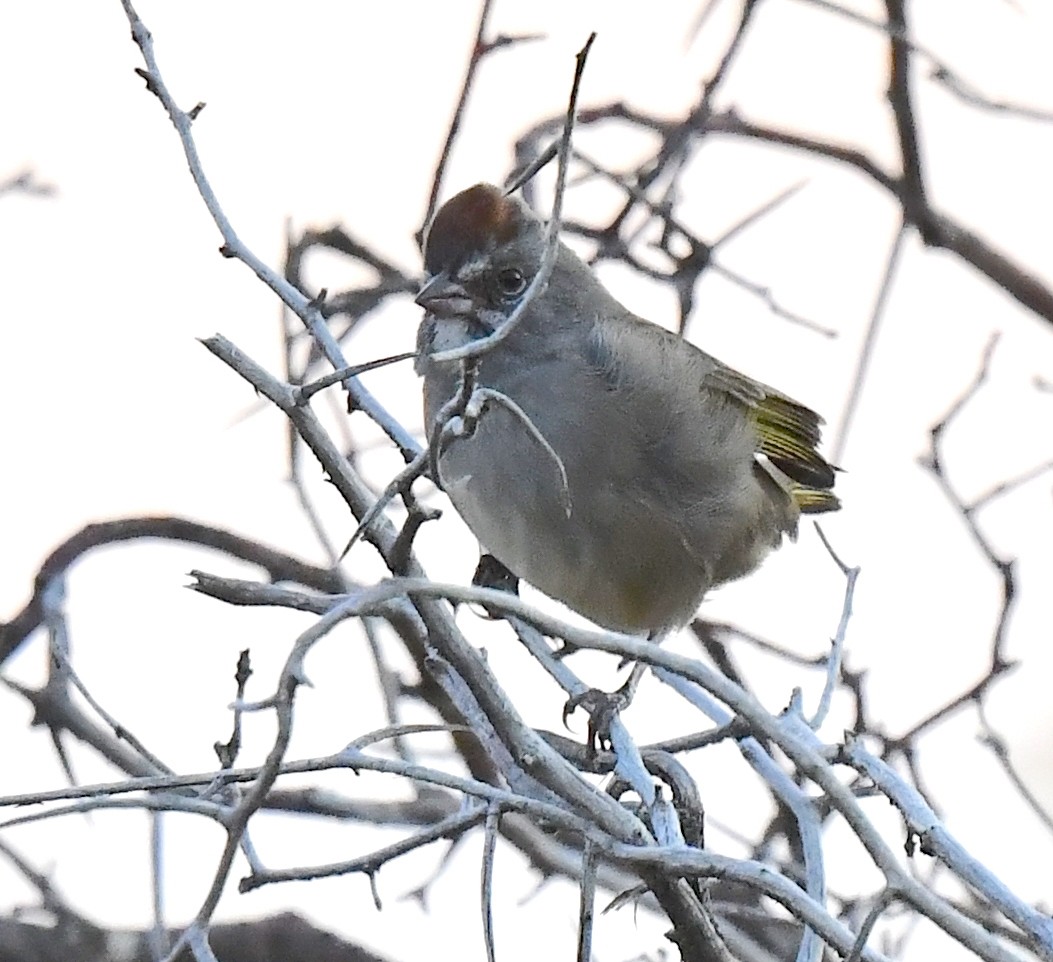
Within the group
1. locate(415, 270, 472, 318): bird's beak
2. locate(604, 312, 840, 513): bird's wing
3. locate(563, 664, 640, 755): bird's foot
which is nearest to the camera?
locate(563, 664, 640, 755): bird's foot

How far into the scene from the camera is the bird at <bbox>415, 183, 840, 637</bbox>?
Result: 295 centimetres

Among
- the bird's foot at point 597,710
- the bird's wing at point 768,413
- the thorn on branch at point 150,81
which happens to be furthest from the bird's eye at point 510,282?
the thorn on branch at point 150,81

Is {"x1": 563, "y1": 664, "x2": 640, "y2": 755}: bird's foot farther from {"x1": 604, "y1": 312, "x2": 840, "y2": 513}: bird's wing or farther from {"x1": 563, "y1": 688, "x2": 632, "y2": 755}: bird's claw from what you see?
{"x1": 604, "y1": 312, "x2": 840, "y2": 513}: bird's wing

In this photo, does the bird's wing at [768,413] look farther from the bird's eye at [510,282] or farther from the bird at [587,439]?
the bird's eye at [510,282]

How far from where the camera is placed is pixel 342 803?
Answer: 2.87 meters

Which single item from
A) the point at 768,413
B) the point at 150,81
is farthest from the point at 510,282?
the point at 150,81

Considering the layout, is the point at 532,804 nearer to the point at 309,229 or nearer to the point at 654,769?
the point at 654,769

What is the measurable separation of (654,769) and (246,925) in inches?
44.3

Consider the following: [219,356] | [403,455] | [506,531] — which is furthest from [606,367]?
[219,356]

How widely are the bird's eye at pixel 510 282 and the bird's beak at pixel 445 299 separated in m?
0.09

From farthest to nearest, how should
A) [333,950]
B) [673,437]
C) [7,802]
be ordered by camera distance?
[673,437]
[333,950]
[7,802]

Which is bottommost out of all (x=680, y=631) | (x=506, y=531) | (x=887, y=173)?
(x=506, y=531)

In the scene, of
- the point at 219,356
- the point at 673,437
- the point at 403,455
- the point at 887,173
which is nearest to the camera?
the point at 219,356

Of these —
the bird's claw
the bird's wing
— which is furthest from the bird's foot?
the bird's wing
